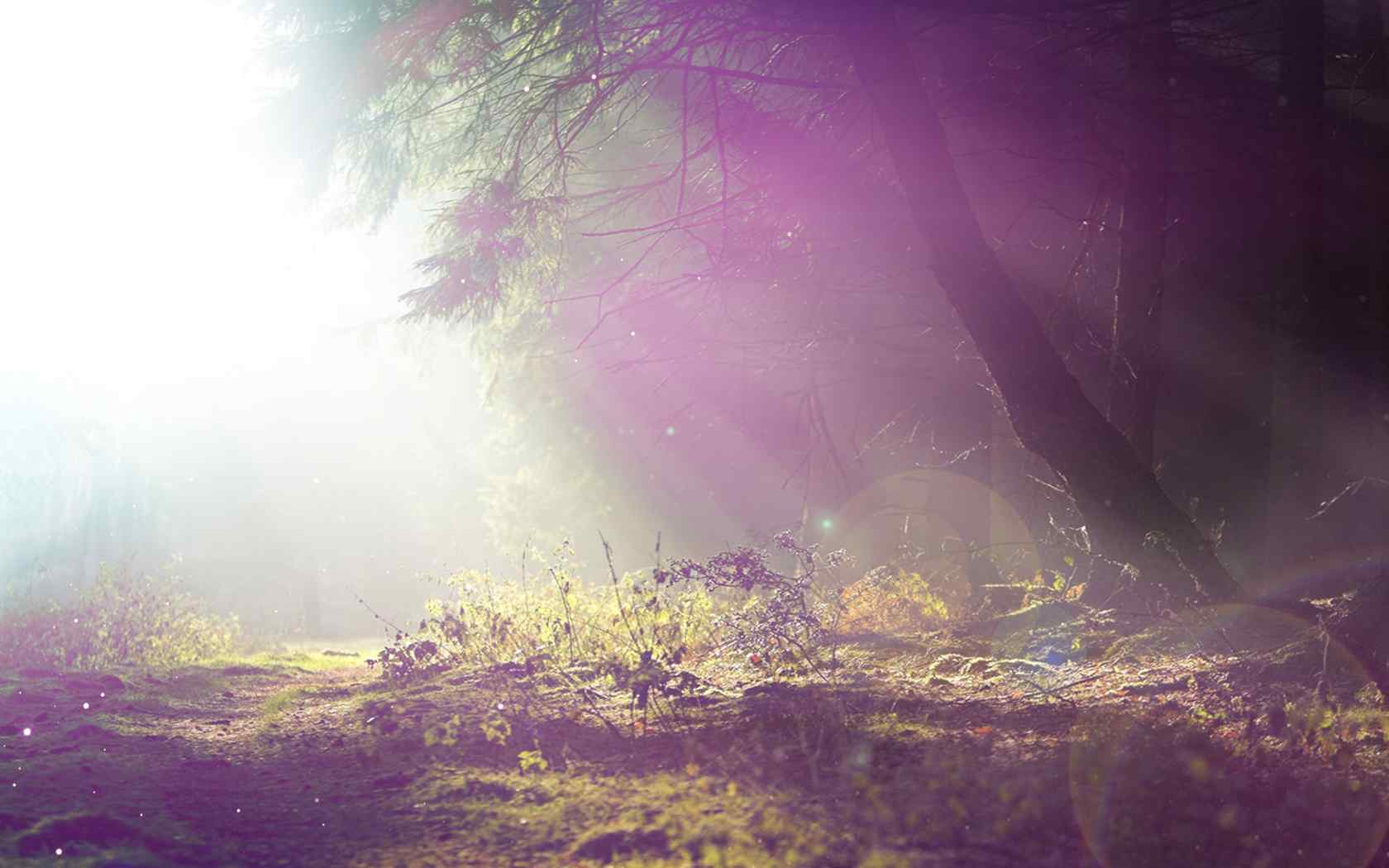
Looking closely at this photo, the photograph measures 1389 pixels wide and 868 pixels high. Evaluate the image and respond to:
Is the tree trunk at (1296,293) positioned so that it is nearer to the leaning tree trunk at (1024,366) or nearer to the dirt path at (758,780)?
the leaning tree trunk at (1024,366)

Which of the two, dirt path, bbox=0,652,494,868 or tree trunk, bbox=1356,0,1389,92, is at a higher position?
tree trunk, bbox=1356,0,1389,92

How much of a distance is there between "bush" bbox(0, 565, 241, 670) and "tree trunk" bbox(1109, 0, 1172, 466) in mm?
8456

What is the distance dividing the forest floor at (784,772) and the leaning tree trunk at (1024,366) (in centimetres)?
49

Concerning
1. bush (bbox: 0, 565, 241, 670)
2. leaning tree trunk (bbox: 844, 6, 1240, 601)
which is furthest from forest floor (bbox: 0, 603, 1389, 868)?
bush (bbox: 0, 565, 241, 670)

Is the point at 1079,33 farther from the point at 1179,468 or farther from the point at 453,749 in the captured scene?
the point at 453,749

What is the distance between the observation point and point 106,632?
9.95m

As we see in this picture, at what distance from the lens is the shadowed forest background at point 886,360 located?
4.96m

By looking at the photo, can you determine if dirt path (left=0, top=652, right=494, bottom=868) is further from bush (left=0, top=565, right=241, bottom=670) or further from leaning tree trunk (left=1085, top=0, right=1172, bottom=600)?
leaning tree trunk (left=1085, top=0, right=1172, bottom=600)

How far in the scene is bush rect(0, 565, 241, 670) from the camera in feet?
31.1

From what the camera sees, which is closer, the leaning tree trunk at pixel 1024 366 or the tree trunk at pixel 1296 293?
the leaning tree trunk at pixel 1024 366

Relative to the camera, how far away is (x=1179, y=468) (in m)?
9.96

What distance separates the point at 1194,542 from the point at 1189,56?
4.99 meters

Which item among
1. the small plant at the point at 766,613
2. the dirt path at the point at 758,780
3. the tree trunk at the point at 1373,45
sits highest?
the tree trunk at the point at 1373,45

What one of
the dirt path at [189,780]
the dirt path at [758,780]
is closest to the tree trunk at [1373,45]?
the dirt path at [758,780]
